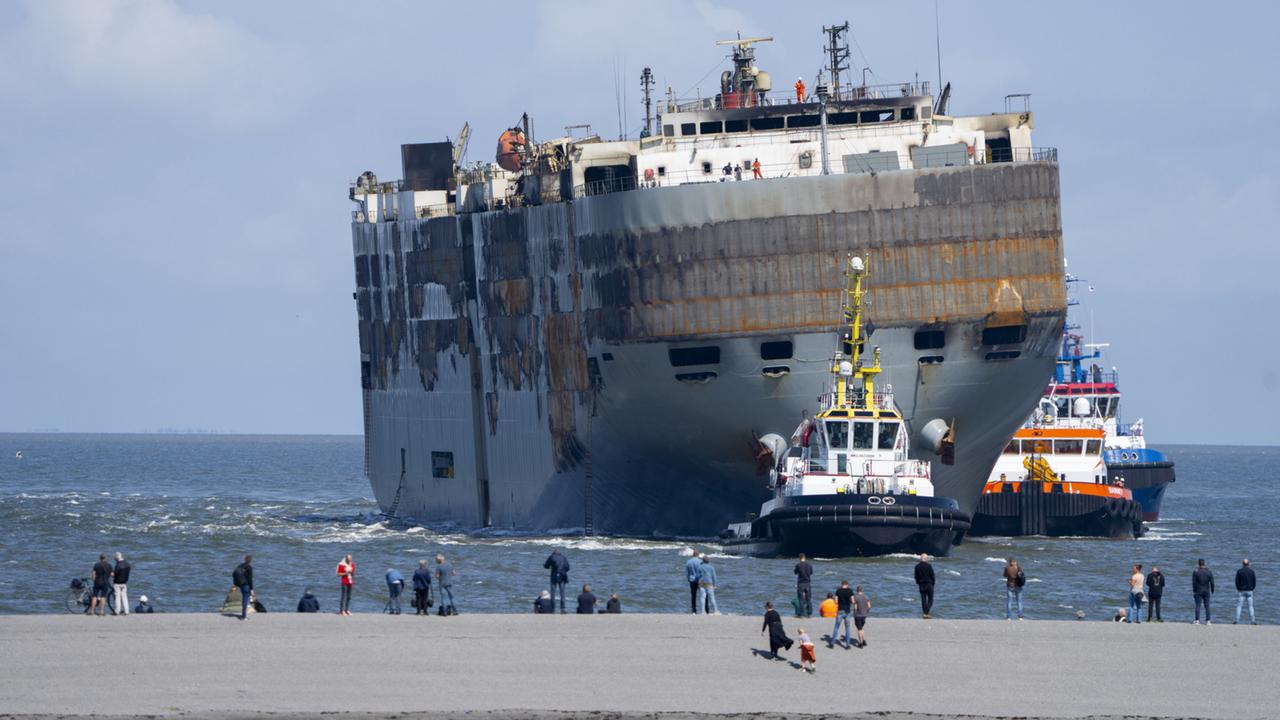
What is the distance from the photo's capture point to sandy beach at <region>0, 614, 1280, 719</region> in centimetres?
3244

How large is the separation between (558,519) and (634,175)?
13329 mm

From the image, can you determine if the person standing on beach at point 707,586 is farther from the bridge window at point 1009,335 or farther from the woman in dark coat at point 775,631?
the bridge window at point 1009,335

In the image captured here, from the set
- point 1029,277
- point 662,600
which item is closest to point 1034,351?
point 1029,277

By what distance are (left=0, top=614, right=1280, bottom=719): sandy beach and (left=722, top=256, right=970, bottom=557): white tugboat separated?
16.9m

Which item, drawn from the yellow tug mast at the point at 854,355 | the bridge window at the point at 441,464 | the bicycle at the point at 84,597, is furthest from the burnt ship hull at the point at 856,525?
the bridge window at the point at 441,464

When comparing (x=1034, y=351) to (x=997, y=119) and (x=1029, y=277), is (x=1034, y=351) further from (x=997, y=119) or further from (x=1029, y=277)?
(x=997, y=119)

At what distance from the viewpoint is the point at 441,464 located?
87.6m

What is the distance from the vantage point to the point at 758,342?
6425cm

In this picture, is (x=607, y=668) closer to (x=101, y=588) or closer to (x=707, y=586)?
(x=707, y=586)

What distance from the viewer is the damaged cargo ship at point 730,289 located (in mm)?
64250

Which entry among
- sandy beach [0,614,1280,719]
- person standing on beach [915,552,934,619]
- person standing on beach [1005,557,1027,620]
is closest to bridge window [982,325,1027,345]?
person standing on beach [1005,557,1027,620]

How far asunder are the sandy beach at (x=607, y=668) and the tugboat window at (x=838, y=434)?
19.0 meters

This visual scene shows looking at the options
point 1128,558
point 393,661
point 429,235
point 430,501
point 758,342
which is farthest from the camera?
point 430,501

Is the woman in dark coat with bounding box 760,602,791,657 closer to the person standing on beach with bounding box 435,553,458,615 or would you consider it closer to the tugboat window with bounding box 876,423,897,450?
the person standing on beach with bounding box 435,553,458,615
